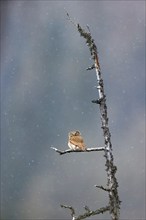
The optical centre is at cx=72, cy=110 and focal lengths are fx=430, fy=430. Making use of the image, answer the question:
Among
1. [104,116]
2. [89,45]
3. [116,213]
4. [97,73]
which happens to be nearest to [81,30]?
[89,45]

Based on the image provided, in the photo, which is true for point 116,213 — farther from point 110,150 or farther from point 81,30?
point 81,30

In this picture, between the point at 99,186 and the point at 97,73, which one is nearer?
the point at 99,186

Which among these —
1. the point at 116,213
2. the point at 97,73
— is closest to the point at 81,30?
the point at 97,73

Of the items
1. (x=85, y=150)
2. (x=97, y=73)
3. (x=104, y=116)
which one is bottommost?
(x=85, y=150)

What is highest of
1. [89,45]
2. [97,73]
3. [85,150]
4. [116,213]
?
[89,45]

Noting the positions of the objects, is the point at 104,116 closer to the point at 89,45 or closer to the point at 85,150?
the point at 85,150

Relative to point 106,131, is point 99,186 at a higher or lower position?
lower
